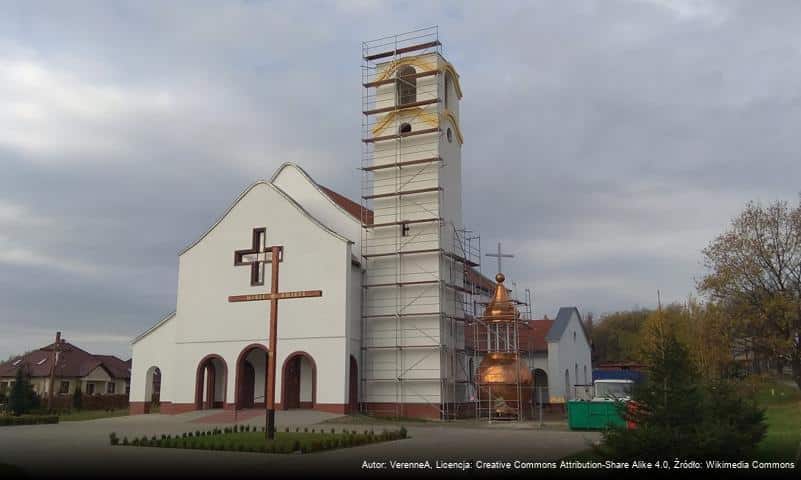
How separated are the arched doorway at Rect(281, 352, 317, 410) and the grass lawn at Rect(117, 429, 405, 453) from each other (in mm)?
10651

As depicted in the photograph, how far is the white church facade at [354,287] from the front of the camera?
3241 centimetres

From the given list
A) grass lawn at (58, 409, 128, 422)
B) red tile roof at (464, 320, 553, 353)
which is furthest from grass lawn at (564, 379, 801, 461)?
grass lawn at (58, 409, 128, 422)

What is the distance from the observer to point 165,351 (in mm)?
36875

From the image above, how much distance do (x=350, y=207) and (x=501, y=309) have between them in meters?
10.4

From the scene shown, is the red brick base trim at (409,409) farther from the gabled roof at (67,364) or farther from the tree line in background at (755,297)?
the gabled roof at (67,364)

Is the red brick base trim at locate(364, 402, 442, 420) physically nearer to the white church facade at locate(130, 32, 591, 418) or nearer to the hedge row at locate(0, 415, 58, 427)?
the white church facade at locate(130, 32, 591, 418)

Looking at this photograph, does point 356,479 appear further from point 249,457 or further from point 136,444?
point 136,444

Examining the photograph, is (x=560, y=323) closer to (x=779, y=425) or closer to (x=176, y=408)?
(x=779, y=425)

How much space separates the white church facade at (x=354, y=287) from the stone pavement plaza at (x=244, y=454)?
5870 mm

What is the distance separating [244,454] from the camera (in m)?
17.4

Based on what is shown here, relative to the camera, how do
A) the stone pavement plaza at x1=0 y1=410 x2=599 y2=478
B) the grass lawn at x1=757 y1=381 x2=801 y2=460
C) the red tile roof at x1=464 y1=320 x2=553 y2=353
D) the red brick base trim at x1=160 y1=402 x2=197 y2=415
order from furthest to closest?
the red tile roof at x1=464 y1=320 x2=553 y2=353, the red brick base trim at x1=160 y1=402 x2=197 y2=415, the grass lawn at x1=757 y1=381 x2=801 y2=460, the stone pavement plaza at x1=0 y1=410 x2=599 y2=478

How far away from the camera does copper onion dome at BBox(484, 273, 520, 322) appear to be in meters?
33.1

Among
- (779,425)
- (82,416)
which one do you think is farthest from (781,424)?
(82,416)

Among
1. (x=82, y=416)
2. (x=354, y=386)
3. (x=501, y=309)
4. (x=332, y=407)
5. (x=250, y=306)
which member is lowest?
(x=82, y=416)
